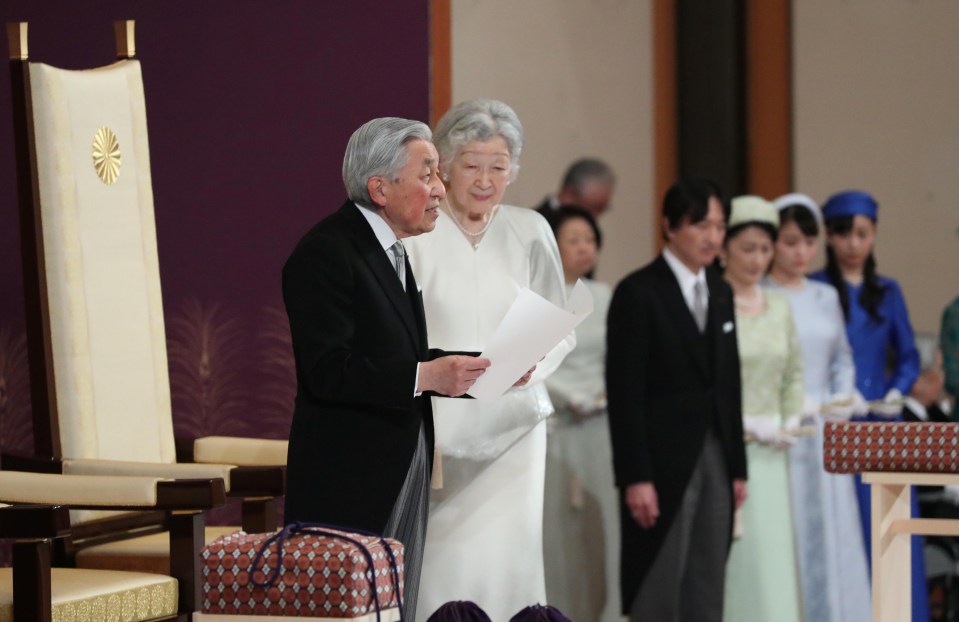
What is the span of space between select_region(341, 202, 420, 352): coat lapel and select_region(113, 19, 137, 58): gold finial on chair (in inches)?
51.5

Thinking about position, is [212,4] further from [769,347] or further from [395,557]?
[395,557]

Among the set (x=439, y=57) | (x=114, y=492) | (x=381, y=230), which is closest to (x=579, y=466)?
(x=439, y=57)

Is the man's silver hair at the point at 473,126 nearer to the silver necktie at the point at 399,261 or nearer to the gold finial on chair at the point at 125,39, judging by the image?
the silver necktie at the point at 399,261

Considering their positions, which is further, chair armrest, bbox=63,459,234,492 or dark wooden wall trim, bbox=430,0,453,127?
dark wooden wall trim, bbox=430,0,453,127

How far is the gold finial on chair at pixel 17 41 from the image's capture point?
11.9 ft

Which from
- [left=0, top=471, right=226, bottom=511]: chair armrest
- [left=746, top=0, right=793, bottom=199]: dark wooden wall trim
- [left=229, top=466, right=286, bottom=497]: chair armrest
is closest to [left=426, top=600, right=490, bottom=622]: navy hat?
[left=0, top=471, right=226, bottom=511]: chair armrest

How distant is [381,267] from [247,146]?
5.83 feet

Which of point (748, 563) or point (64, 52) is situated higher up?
point (64, 52)

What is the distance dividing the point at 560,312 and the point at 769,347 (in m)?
2.27

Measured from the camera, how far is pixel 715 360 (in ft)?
14.6

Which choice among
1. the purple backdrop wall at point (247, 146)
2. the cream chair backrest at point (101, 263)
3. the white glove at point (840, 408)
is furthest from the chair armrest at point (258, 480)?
the white glove at point (840, 408)

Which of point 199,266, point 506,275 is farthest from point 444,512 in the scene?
point 199,266

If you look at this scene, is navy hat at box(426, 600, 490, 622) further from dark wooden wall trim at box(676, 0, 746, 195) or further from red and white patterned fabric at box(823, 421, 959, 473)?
dark wooden wall trim at box(676, 0, 746, 195)

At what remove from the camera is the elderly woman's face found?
143 inches
